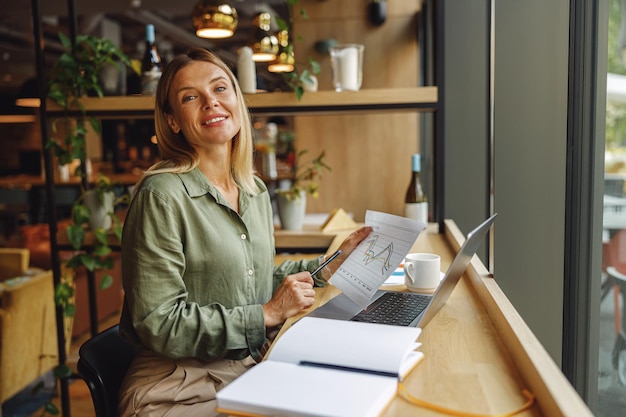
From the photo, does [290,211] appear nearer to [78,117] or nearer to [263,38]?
[78,117]

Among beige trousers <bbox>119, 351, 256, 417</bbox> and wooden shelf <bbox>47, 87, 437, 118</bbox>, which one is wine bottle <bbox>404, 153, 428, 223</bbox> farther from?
beige trousers <bbox>119, 351, 256, 417</bbox>

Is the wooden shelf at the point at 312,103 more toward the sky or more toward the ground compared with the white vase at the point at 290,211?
more toward the sky

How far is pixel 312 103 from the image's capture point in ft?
8.44

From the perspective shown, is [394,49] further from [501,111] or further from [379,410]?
[379,410]

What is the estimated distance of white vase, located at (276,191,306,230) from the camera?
9.29 feet

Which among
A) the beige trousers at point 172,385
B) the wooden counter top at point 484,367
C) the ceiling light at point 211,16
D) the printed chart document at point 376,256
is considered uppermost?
the ceiling light at point 211,16

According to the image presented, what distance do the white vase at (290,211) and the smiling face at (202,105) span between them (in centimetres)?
117

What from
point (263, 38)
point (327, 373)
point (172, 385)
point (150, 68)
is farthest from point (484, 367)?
point (263, 38)

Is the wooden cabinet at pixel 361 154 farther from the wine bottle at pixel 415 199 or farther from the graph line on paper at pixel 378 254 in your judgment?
the graph line on paper at pixel 378 254

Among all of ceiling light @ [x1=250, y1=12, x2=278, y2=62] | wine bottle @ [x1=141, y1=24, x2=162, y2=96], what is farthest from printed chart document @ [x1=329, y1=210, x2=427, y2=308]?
ceiling light @ [x1=250, y1=12, x2=278, y2=62]

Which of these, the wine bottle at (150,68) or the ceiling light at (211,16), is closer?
the wine bottle at (150,68)

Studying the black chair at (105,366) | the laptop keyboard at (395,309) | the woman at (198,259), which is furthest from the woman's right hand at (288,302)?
the black chair at (105,366)

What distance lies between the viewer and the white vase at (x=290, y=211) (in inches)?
111

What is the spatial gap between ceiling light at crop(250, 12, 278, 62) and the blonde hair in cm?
251
